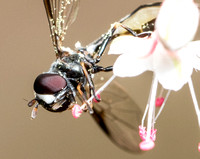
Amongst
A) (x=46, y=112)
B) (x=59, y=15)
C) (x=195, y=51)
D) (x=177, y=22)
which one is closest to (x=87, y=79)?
(x=59, y=15)

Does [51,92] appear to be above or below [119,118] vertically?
above

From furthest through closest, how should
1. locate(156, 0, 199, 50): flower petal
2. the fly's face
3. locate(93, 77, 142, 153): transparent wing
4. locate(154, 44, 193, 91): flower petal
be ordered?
locate(93, 77, 142, 153): transparent wing
the fly's face
locate(154, 44, 193, 91): flower petal
locate(156, 0, 199, 50): flower petal

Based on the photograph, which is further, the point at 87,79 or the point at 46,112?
the point at 46,112

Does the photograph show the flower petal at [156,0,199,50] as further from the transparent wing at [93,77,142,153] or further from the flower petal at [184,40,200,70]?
the transparent wing at [93,77,142,153]

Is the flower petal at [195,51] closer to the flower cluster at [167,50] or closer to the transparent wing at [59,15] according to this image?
the flower cluster at [167,50]

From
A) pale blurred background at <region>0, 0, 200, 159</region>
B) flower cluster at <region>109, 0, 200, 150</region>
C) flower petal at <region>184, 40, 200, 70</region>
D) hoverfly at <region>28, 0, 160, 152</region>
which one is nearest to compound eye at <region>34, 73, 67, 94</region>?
hoverfly at <region>28, 0, 160, 152</region>

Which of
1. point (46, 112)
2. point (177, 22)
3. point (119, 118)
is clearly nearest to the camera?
point (177, 22)

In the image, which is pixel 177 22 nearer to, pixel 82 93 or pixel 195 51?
pixel 195 51
